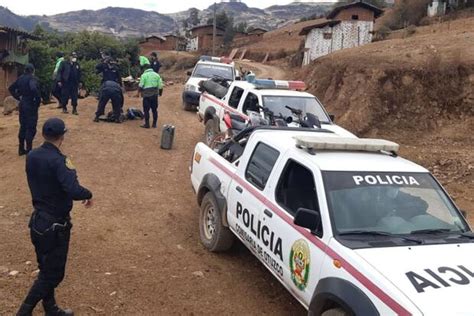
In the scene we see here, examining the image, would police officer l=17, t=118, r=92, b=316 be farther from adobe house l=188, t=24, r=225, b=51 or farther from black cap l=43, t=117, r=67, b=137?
adobe house l=188, t=24, r=225, b=51

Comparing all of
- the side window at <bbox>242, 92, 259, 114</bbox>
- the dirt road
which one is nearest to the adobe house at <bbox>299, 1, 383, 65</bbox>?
the side window at <bbox>242, 92, 259, 114</bbox>

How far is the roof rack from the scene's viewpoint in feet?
16.4

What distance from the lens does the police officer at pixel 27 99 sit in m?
9.41

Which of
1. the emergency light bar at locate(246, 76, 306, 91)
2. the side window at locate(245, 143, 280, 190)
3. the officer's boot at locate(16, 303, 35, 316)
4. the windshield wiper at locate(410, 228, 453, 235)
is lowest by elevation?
the officer's boot at locate(16, 303, 35, 316)

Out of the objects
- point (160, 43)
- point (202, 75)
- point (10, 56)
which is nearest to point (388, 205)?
point (202, 75)

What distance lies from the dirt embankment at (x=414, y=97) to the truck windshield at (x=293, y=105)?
11.5 feet

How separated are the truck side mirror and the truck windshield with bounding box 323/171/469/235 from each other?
0.53ft

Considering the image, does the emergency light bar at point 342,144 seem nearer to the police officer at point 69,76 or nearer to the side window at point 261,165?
the side window at point 261,165

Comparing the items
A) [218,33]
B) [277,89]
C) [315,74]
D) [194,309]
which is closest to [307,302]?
[194,309]

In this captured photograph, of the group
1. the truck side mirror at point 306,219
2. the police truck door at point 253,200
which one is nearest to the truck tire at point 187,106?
the police truck door at point 253,200

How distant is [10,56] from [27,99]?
1916 centimetres

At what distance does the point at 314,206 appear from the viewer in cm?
464

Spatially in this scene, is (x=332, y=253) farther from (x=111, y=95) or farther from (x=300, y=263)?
(x=111, y=95)

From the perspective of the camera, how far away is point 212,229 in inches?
255
